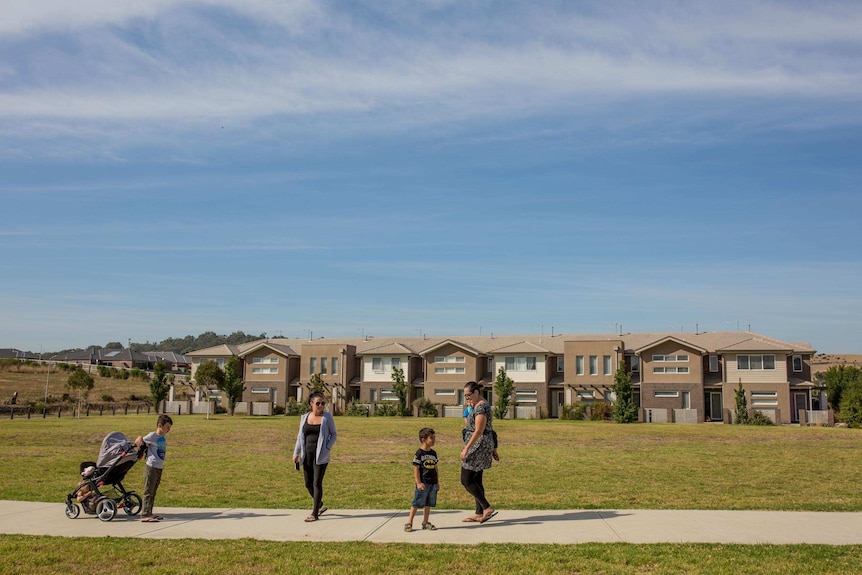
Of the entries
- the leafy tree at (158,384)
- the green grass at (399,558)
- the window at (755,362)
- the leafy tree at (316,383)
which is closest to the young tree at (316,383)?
the leafy tree at (316,383)

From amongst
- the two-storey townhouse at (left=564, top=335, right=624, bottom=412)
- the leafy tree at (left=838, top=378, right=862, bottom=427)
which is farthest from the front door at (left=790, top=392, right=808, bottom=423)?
the two-storey townhouse at (left=564, top=335, right=624, bottom=412)

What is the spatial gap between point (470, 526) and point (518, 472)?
804 centimetres

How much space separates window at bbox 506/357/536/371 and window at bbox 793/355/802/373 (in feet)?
62.7

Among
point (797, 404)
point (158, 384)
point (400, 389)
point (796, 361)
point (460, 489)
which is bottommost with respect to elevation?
point (460, 489)

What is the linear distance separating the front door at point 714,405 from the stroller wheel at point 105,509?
51433mm

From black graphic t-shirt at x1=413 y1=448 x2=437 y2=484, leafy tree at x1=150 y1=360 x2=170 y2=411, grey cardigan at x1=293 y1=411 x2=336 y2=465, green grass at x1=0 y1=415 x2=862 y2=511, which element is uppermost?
leafy tree at x1=150 y1=360 x2=170 y2=411

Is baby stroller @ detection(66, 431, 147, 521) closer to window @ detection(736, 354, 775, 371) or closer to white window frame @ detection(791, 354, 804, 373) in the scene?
window @ detection(736, 354, 775, 371)

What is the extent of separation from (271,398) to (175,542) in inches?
2329

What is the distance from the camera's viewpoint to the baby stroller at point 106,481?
37.4 feet

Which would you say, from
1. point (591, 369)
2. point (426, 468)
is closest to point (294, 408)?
point (591, 369)

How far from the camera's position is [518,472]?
18.6m

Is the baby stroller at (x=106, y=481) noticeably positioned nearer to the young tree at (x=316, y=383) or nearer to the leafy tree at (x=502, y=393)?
the leafy tree at (x=502, y=393)

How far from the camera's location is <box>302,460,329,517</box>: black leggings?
11.4m

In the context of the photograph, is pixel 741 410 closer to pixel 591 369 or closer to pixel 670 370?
pixel 670 370
